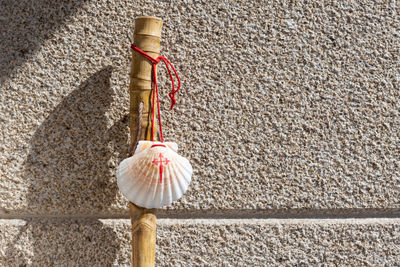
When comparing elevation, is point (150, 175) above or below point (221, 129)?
below

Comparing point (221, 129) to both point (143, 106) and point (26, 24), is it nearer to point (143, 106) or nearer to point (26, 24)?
point (143, 106)

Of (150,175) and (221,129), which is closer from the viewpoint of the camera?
(150,175)

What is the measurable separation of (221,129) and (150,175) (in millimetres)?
192

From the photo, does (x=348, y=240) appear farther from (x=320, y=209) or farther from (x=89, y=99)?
(x=89, y=99)

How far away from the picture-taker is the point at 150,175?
0.62m

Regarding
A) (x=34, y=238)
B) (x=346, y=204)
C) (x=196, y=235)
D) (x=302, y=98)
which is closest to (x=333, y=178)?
(x=346, y=204)

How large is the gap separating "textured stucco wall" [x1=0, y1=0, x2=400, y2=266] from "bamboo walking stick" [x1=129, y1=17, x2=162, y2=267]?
8 cm

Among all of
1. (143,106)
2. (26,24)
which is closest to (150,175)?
(143,106)

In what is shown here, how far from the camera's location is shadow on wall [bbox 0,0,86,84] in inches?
28.3

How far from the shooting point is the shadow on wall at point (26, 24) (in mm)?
719

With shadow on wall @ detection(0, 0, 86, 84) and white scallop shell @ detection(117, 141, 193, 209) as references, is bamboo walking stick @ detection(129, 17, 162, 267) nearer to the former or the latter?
white scallop shell @ detection(117, 141, 193, 209)

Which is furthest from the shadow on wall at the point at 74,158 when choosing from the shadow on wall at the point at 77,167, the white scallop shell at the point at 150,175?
the white scallop shell at the point at 150,175

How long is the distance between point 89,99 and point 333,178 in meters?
0.53

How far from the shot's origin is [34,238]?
0.73m
